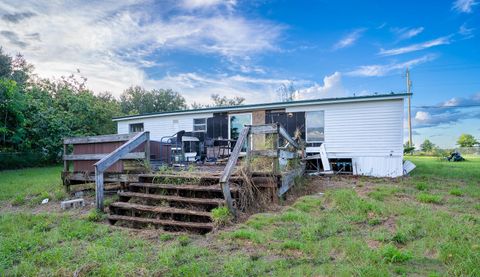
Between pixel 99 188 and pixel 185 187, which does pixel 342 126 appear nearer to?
pixel 185 187

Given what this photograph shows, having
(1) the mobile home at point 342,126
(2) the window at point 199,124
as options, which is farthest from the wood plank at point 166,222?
(2) the window at point 199,124

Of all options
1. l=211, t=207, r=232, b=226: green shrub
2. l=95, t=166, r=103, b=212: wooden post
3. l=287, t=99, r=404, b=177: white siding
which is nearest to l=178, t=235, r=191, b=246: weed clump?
l=211, t=207, r=232, b=226: green shrub

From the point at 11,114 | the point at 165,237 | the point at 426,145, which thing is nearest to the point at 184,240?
the point at 165,237

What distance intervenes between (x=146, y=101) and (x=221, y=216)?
3538 centimetres

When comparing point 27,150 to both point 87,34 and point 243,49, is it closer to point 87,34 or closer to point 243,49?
point 87,34

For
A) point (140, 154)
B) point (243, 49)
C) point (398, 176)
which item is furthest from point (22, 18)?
point (398, 176)

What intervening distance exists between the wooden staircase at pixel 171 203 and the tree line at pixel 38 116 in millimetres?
11556

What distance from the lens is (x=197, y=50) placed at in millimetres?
16078

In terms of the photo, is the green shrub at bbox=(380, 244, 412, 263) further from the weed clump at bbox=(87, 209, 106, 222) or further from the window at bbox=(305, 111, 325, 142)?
the window at bbox=(305, 111, 325, 142)

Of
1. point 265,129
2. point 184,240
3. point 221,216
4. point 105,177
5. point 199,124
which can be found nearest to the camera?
point 184,240

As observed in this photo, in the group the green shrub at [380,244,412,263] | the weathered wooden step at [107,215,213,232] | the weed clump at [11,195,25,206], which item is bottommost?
the weed clump at [11,195,25,206]

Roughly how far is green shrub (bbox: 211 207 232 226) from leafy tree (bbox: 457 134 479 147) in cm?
4446

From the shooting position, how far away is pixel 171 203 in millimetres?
4188

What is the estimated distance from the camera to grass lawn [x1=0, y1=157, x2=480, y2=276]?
232cm
